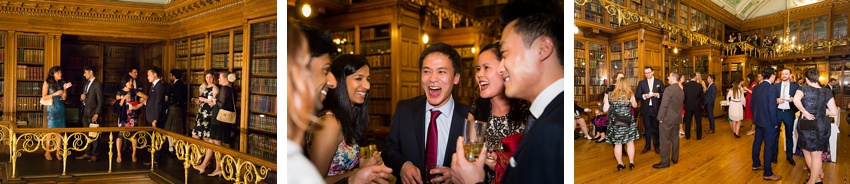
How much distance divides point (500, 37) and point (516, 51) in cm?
7

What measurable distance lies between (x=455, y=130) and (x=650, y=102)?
72cm

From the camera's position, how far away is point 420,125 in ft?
5.11

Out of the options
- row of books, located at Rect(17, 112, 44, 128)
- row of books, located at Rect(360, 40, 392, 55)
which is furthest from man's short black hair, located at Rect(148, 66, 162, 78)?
row of books, located at Rect(360, 40, 392, 55)

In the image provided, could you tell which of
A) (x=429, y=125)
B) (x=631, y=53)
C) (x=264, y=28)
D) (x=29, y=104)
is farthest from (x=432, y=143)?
(x=29, y=104)

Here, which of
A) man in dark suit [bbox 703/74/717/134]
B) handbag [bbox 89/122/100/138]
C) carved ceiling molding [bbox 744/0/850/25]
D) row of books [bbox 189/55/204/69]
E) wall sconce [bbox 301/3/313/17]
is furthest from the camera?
handbag [bbox 89/122/100/138]

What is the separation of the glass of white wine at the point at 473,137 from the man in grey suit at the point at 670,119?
66 centimetres

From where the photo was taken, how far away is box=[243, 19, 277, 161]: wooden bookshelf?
202cm

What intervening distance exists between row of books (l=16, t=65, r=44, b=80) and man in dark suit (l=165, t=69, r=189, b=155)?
58cm

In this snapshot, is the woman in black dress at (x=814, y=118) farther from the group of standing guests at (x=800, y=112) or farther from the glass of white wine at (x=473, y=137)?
the glass of white wine at (x=473, y=137)

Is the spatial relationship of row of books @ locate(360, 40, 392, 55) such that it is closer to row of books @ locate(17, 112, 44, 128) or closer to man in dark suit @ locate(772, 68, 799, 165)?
man in dark suit @ locate(772, 68, 799, 165)

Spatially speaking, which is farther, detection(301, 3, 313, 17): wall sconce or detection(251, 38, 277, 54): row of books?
detection(251, 38, 277, 54): row of books

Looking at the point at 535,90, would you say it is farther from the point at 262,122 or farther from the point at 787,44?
the point at 262,122

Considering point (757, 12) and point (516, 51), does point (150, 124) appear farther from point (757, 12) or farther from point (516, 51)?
point (757, 12)

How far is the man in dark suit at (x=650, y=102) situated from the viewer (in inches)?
62.9
